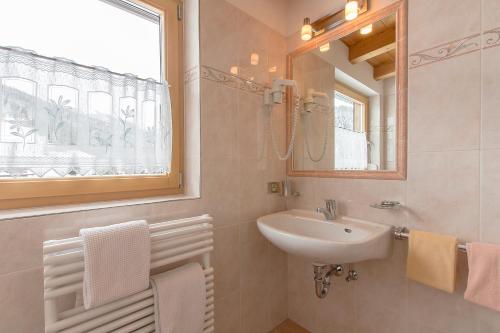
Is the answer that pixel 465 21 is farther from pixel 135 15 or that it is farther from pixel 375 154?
pixel 135 15

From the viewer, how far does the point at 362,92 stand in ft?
4.42

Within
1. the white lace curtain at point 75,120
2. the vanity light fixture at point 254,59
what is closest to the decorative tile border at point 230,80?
the vanity light fixture at point 254,59

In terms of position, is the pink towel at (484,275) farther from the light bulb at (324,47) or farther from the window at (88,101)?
the window at (88,101)

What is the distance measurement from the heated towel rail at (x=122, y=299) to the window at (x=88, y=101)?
0.30 metres

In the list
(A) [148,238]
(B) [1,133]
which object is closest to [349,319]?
(A) [148,238]

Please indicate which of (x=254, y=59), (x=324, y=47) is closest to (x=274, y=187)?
(x=254, y=59)

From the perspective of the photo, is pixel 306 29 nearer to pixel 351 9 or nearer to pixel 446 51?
pixel 351 9

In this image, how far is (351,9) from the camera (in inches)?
50.5

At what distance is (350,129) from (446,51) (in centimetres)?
53

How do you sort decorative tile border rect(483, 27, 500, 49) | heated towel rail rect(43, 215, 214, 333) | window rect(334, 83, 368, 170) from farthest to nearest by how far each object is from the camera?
window rect(334, 83, 368, 170)
decorative tile border rect(483, 27, 500, 49)
heated towel rail rect(43, 215, 214, 333)

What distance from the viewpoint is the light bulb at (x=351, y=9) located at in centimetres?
128

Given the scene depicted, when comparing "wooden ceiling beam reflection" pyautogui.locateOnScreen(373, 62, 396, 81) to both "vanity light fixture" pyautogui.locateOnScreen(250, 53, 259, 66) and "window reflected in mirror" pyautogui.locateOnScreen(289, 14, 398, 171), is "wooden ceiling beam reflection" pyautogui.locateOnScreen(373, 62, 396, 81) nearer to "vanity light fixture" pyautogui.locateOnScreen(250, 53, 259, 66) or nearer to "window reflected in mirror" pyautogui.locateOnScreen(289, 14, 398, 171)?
"window reflected in mirror" pyautogui.locateOnScreen(289, 14, 398, 171)

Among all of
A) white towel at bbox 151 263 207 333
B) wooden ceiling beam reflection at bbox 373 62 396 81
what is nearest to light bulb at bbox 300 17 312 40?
wooden ceiling beam reflection at bbox 373 62 396 81

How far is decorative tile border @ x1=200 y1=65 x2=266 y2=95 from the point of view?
1.30 m
